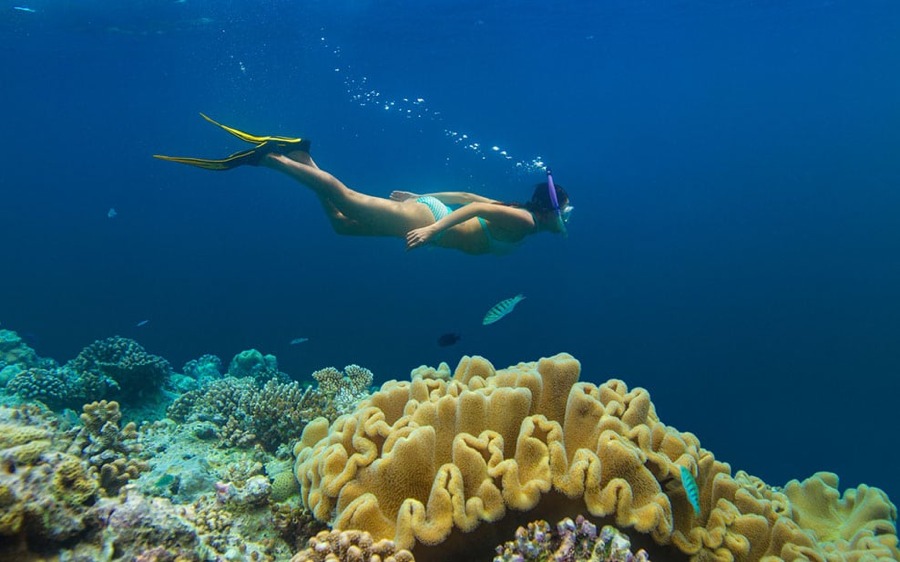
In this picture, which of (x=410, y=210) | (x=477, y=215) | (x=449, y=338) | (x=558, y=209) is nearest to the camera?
(x=558, y=209)

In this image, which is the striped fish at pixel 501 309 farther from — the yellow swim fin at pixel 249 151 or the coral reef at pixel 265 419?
the yellow swim fin at pixel 249 151

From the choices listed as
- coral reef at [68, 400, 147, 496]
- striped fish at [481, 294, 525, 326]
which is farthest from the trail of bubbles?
coral reef at [68, 400, 147, 496]

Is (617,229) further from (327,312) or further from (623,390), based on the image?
(623,390)

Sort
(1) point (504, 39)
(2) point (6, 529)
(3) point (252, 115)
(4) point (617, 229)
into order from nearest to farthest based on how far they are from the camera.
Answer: (2) point (6, 529) → (1) point (504, 39) → (3) point (252, 115) → (4) point (617, 229)

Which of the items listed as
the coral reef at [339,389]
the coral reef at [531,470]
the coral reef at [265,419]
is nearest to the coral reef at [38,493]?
the coral reef at [531,470]

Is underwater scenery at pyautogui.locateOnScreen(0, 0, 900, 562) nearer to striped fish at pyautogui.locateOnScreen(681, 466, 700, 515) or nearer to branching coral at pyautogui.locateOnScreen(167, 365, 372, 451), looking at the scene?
branching coral at pyautogui.locateOnScreen(167, 365, 372, 451)

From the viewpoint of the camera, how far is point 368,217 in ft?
22.4

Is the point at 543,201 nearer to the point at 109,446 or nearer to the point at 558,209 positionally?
the point at 558,209

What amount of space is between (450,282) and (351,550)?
2285 inches

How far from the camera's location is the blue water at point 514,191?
33.8m

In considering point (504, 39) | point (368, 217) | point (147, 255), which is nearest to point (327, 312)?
point (147, 255)

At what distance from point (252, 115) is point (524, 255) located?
37862mm

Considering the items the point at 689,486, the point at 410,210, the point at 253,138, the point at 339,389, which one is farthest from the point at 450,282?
the point at 689,486

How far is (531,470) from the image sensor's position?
8.80ft
